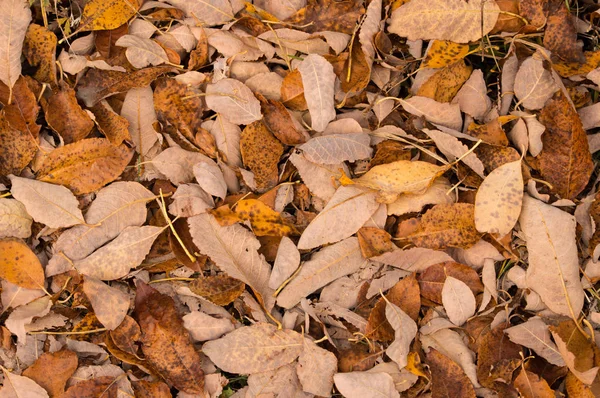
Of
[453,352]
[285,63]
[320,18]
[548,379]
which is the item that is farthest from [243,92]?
[548,379]

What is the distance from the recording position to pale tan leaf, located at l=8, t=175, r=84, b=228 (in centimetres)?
124

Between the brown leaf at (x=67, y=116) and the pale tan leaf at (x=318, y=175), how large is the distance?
0.46 metres

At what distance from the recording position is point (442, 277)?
1.23m

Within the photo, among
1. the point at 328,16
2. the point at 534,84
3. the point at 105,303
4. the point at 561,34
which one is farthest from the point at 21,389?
the point at 561,34

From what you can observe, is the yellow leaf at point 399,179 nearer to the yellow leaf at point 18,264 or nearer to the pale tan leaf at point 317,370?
the pale tan leaf at point 317,370

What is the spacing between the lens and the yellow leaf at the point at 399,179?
1225mm

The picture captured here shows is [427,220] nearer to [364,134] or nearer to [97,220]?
[364,134]

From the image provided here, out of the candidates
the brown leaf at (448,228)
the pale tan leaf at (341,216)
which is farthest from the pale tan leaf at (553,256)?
the pale tan leaf at (341,216)

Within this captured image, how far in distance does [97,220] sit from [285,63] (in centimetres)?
54

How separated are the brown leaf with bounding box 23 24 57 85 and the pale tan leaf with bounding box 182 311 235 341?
606mm

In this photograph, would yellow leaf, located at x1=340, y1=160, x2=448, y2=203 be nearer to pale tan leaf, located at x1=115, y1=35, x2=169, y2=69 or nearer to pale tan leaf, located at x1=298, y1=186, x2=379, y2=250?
pale tan leaf, located at x1=298, y1=186, x2=379, y2=250

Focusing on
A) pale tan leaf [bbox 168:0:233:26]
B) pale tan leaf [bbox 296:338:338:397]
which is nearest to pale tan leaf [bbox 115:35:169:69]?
pale tan leaf [bbox 168:0:233:26]

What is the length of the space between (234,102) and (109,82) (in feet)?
0.93

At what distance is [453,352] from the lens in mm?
1223
